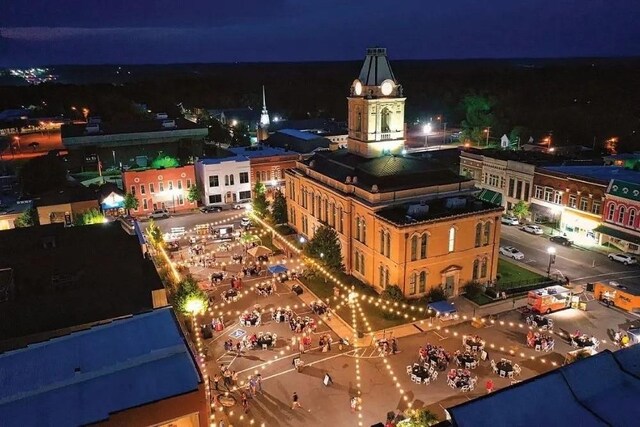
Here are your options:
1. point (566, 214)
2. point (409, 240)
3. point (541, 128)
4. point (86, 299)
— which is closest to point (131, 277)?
point (86, 299)

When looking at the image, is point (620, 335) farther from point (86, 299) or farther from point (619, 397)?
point (86, 299)

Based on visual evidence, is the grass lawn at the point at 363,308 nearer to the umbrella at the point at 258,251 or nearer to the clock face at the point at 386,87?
the umbrella at the point at 258,251

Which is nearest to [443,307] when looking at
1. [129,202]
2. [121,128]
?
[129,202]

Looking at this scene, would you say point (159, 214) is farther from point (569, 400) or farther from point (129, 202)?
point (569, 400)

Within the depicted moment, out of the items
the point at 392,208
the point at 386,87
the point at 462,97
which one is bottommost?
the point at 392,208

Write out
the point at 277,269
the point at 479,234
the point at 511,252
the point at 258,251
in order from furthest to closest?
the point at 258,251, the point at 511,252, the point at 277,269, the point at 479,234

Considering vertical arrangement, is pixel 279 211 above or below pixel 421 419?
above

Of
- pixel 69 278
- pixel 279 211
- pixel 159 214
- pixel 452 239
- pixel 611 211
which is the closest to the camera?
pixel 69 278
